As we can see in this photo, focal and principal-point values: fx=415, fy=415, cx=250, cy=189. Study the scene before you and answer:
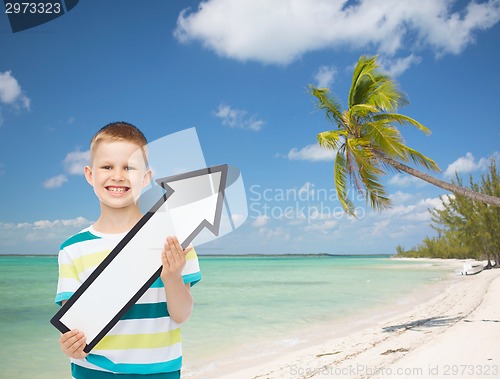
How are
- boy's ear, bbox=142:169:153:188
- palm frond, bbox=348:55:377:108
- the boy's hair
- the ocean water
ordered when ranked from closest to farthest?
1. boy's ear, bbox=142:169:153:188
2. the boy's hair
3. the ocean water
4. palm frond, bbox=348:55:377:108

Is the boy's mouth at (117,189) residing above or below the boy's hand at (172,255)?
above

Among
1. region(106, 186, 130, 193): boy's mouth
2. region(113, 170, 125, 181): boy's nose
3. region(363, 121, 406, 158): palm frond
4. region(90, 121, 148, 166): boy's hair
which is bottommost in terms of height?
region(106, 186, 130, 193): boy's mouth

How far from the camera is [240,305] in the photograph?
1499cm

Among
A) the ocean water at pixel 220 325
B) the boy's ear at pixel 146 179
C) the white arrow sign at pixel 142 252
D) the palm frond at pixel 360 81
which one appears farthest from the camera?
the palm frond at pixel 360 81

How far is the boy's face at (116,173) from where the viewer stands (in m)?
1.15

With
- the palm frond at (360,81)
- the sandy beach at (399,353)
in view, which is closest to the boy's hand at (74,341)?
the sandy beach at (399,353)

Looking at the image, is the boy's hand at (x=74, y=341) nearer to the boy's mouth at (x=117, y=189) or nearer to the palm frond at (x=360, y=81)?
the boy's mouth at (x=117, y=189)

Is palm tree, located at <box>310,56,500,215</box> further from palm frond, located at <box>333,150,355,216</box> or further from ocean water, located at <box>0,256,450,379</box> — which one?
ocean water, located at <box>0,256,450,379</box>

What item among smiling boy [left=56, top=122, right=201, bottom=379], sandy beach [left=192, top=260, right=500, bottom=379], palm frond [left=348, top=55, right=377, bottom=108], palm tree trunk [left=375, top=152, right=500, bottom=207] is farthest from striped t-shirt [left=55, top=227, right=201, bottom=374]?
palm frond [left=348, top=55, right=377, bottom=108]

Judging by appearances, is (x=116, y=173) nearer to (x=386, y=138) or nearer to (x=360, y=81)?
(x=386, y=138)

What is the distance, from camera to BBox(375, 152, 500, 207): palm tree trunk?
26.5 feet

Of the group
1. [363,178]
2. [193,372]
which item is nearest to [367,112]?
[363,178]

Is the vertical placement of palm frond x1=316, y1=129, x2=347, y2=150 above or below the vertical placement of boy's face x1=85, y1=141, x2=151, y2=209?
above

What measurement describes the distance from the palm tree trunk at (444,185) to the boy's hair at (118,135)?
8.14m
